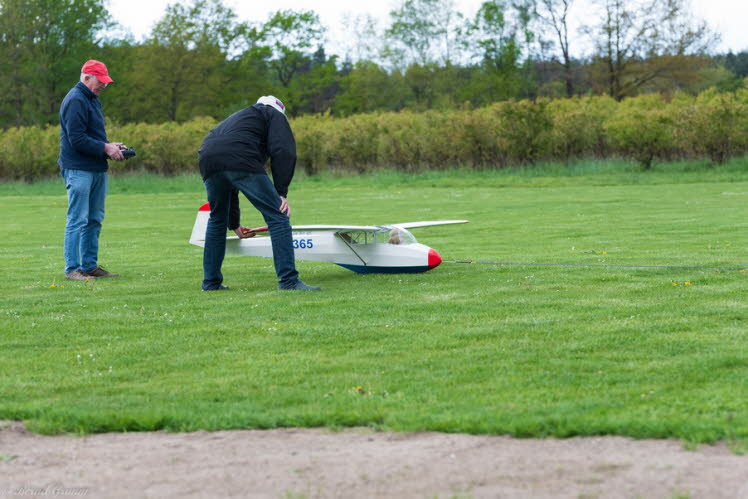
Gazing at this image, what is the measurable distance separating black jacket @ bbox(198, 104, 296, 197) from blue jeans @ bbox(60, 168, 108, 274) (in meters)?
2.21

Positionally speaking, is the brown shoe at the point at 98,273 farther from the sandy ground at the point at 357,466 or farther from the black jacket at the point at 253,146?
the sandy ground at the point at 357,466

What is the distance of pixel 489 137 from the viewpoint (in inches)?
1570

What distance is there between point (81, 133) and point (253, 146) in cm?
271

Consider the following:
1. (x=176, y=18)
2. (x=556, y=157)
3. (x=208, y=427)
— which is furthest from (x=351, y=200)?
(x=176, y=18)

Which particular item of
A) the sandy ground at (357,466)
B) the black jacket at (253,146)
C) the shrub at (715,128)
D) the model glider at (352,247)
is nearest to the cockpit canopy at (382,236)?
the model glider at (352,247)

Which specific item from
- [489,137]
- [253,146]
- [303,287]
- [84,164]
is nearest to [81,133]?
[84,164]

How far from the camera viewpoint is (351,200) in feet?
92.5

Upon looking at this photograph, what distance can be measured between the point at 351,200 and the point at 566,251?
15685 mm

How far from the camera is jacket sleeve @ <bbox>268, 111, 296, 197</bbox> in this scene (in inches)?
371

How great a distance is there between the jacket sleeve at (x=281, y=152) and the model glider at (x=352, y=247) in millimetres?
1149

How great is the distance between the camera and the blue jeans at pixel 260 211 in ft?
31.2

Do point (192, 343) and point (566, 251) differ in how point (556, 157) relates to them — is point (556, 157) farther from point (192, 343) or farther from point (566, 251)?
point (192, 343)

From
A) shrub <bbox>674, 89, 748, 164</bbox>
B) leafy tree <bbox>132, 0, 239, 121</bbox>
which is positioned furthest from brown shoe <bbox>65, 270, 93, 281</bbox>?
leafy tree <bbox>132, 0, 239, 121</bbox>

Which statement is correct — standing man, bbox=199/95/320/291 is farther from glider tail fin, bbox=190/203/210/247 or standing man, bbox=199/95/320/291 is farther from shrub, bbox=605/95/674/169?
shrub, bbox=605/95/674/169
